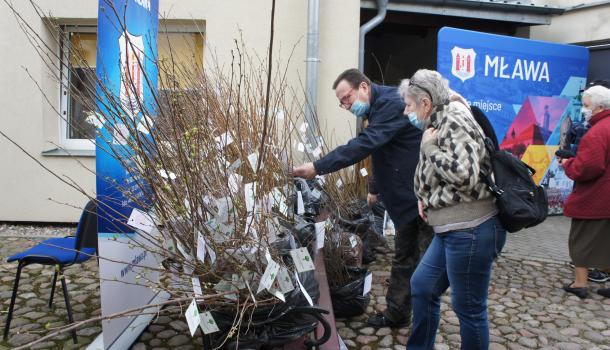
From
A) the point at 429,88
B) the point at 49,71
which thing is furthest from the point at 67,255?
the point at 49,71

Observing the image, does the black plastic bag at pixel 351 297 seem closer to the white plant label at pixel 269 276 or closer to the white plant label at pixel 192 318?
the white plant label at pixel 269 276

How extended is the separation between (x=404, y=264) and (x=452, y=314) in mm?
803

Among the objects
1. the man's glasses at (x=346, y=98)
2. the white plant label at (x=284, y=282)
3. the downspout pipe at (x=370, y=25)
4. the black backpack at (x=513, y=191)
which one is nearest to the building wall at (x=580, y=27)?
the downspout pipe at (x=370, y=25)

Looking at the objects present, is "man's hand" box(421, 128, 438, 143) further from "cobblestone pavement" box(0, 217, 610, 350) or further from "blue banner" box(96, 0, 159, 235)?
"cobblestone pavement" box(0, 217, 610, 350)

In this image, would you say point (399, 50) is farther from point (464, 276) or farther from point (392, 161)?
point (464, 276)

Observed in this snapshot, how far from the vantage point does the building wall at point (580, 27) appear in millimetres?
8055

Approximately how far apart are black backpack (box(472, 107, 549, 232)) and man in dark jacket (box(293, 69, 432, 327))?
826 mm

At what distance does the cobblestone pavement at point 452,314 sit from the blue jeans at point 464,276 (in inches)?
29.7

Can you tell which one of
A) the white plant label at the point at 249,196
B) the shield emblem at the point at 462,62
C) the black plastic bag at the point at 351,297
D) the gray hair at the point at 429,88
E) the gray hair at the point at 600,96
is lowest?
the black plastic bag at the point at 351,297

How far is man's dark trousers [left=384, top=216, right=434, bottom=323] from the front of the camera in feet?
11.1

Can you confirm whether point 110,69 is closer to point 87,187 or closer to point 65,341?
point 65,341

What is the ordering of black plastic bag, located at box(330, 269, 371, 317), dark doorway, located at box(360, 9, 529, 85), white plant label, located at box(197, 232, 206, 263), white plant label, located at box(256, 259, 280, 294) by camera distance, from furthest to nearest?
dark doorway, located at box(360, 9, 529, 85) < black plastic bag, located at box(330, 269, 371, 317) < white plant label, located at box(197, 232, 206, 263) < white plant label, located at box(256, 259, 280, 294)

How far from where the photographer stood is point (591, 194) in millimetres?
4441

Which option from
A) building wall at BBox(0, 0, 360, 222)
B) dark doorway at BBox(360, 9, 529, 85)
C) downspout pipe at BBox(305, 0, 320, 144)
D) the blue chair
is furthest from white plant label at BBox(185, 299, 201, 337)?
dark doorway at BBox(360, 9, 529, 85)
